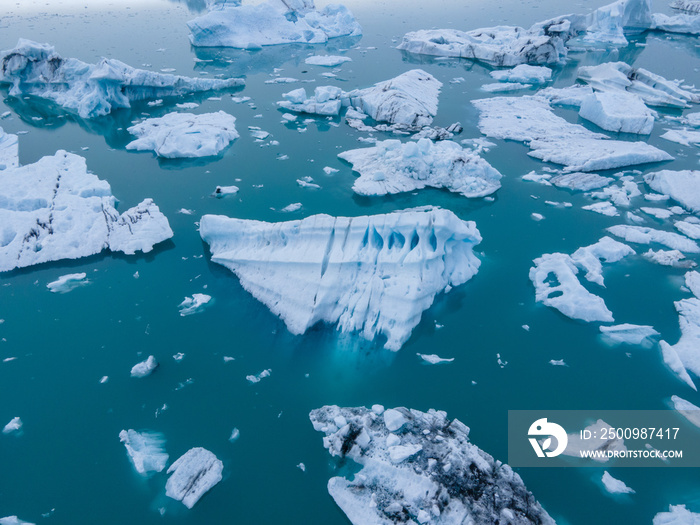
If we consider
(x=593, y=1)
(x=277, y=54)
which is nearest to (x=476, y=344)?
(x=277, y=54)

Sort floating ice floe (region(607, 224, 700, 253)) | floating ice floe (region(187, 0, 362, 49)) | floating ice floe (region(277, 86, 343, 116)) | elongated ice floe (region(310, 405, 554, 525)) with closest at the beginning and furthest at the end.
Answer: elongated ice floe (region(310, 405, 554, 525)) < floating ice floe (region(607, 224, 700, 253)) < floating ice floe (region(277, 86, 343, 116)) < floating ice floe (region(187, 0, 362, 49))

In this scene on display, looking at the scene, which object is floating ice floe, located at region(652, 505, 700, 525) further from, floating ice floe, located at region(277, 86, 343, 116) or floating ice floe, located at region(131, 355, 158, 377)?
floating ice floe, located at region(277, 86, 343, 116)

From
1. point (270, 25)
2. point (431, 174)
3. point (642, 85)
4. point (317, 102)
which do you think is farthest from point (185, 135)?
point (642, 85)

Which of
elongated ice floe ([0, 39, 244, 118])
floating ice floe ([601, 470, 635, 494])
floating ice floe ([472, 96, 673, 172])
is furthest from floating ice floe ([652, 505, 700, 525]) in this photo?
elongated ice floe ([0, 39, 244, 118])

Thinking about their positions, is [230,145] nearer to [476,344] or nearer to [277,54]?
[476,344]

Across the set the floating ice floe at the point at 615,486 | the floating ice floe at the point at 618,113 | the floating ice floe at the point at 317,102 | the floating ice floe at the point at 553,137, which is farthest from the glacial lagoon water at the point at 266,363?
the floating ice floe at the point at 317,102

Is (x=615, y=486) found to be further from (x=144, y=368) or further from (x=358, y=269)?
(x=144, y=368)
